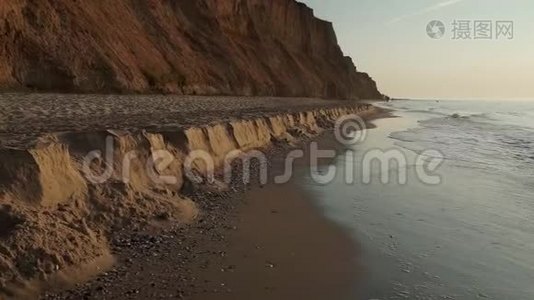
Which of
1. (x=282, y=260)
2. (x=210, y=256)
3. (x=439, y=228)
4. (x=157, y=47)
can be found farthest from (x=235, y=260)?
(x=157, y=47)

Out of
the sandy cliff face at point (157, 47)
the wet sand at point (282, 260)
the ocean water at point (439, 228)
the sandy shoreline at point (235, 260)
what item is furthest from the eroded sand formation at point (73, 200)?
the sandy cliff face at point (157, 47)

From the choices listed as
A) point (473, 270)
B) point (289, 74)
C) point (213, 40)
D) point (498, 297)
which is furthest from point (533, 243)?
point (289, 74)

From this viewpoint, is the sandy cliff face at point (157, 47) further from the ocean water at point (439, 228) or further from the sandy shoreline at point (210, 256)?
the sandy shoreline at point (210, 256)

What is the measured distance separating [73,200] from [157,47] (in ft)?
100

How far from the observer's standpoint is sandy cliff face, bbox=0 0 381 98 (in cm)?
2158

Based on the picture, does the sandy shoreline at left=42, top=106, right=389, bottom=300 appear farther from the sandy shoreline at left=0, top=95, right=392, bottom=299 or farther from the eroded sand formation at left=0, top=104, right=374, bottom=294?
the eroded sand formation at left=0, top=104, right=374, bottom=294

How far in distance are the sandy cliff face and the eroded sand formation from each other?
53.0ft

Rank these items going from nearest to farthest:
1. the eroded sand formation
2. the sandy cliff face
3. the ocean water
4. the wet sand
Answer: the eroded sand formation < the wet sand < the ocean water < the sandy cliff face

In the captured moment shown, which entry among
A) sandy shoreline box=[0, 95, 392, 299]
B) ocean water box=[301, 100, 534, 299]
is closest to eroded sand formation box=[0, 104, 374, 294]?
sandy shoreline box=[0, 95, 392, 299]

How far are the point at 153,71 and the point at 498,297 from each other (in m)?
28.2

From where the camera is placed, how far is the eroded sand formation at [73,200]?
357 cm

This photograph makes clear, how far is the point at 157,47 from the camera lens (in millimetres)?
33406

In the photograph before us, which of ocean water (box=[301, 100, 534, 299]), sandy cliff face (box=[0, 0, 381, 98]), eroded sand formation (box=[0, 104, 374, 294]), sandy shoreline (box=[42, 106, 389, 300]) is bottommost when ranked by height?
ocean water (box=[301, 100, 534, 299])

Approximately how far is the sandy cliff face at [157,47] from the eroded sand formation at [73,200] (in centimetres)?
1616
